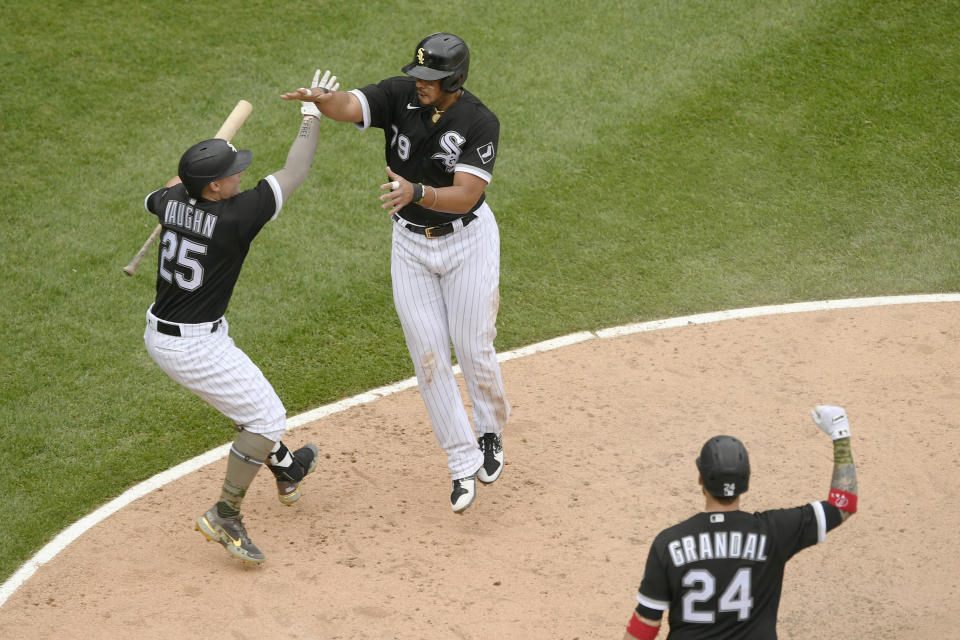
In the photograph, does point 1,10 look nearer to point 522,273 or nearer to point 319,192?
point 319,192

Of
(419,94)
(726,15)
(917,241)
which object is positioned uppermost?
(419,94)

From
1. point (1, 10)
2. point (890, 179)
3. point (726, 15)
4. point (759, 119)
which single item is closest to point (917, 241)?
point (890, 179)

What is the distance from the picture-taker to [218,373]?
5395mm

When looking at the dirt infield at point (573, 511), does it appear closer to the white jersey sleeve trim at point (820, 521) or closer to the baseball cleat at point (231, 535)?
the baseball cleat at point (231, 535)

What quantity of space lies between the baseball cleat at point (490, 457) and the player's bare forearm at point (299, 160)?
1.78 meters

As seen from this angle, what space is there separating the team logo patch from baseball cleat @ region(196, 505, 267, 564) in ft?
7.11

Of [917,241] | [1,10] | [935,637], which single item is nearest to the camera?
[935,637]

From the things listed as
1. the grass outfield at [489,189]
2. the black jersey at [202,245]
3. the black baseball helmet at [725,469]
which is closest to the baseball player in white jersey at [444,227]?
the black jersey at [202,245]

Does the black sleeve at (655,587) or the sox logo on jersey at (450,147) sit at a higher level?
the sox logo on jersey at (450,147)

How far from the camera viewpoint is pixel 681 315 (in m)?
7.73

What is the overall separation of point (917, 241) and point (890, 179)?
0.78 meters

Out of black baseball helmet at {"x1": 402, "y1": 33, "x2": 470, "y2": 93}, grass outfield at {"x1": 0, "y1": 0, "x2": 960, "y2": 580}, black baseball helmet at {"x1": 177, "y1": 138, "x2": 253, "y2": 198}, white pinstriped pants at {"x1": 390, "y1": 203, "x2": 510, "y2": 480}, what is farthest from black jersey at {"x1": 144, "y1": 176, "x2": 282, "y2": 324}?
grass outfield at {"x1": 0, "y1": 0, "x2": 960, "y2": 580}

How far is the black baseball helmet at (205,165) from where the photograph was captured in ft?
16.9

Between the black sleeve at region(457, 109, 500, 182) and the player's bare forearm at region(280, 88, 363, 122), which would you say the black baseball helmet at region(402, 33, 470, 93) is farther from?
the player's bare forearm at region(280, 88, 363, 122)
